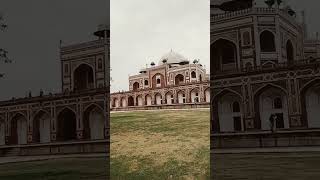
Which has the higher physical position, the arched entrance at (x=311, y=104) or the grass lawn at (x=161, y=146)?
the arched entrance at (x=311, y=104)

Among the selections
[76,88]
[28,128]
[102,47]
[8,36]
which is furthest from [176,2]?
[28,128]

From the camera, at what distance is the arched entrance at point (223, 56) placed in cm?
848

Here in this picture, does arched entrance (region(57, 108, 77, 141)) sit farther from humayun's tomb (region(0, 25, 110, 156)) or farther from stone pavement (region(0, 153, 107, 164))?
stone pavement (region(0, 153, 107, 164))

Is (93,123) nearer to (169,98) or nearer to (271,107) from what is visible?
(169,98)

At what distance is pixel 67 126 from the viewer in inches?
281

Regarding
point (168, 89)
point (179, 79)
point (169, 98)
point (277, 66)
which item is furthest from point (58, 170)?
point (277, 66)

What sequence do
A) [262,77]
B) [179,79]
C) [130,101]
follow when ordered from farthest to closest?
[262,77] → [179,79] → [130,101]

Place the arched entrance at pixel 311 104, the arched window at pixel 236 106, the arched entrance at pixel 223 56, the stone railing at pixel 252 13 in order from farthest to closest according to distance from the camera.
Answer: the arched entrance at pixel 223 56 < the arched window at pixel 236 106 < the stone railing at pixel 252 13 < the arched entrance at pixel 311 104

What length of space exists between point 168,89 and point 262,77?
1854 millimetres

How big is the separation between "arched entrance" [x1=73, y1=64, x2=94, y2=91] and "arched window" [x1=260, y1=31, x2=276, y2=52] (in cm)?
319

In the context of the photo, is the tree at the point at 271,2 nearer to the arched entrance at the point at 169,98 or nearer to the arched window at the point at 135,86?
the arched entrance at the point at 169,98

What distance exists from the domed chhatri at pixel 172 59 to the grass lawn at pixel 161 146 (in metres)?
0.83

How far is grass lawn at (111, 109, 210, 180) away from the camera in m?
6.76

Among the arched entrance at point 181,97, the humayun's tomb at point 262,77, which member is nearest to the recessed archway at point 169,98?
the arched entrance at point 181,97
